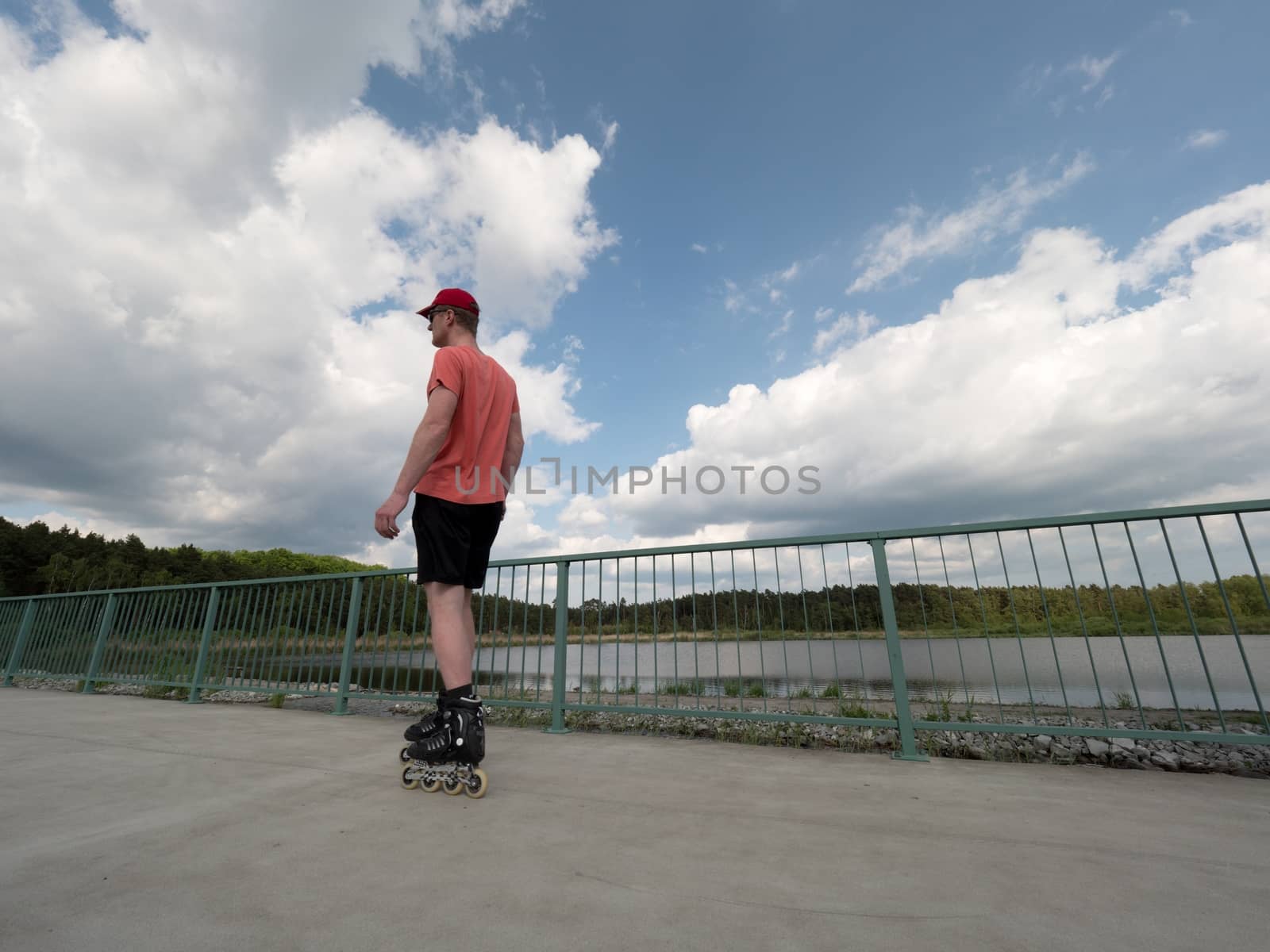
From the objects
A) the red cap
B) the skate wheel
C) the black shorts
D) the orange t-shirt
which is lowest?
the skate wheel

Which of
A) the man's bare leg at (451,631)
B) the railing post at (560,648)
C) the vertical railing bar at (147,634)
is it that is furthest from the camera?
the vertical railing bar at (147,634)

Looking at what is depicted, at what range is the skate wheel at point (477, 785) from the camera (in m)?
1.81

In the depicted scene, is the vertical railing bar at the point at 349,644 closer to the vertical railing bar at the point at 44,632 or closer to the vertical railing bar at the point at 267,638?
the vertical railing bar at the point at 267,638

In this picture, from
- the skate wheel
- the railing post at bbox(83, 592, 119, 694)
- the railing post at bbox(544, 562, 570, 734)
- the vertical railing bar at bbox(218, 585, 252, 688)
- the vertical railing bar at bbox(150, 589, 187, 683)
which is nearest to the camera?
the skate wheel

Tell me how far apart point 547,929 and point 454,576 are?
1252 millimetres

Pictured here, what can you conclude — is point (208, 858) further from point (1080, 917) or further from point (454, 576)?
point (1080, 917)

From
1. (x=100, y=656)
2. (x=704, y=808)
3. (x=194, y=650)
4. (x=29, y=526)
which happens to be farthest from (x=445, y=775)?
(x=29, y=526)

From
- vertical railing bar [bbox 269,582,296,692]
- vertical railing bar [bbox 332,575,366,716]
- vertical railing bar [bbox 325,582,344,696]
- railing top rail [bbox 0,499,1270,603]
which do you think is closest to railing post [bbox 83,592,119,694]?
vertical railing bar [bbox 269,582,296,692]

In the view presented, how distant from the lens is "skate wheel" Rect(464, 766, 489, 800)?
1.81 meters

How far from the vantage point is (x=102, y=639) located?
5871mm

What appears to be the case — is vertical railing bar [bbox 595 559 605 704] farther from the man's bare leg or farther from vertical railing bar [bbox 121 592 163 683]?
vertical railing bar [bbox 121 592 163 683]

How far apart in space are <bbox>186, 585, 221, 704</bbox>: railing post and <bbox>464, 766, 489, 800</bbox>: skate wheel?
4496 millimetres

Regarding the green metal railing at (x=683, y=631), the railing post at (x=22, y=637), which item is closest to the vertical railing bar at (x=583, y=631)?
the green metal railing at (x=683, y=631)

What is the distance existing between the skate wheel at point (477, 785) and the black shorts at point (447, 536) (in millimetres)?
661
